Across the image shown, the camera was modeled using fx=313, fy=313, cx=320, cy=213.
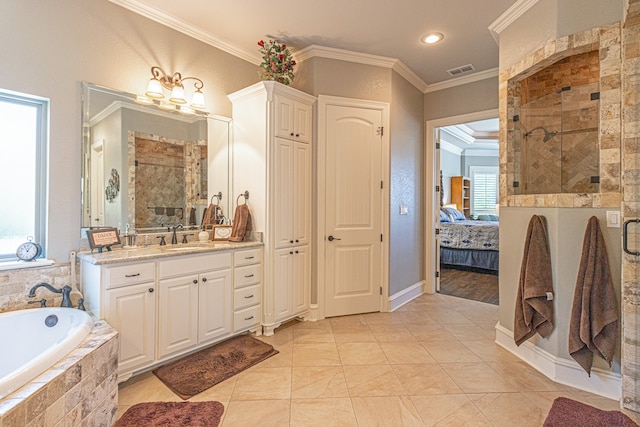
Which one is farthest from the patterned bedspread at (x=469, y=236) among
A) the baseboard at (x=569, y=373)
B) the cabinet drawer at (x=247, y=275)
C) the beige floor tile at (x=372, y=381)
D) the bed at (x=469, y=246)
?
the cabinet drawer at (x=247, y=275)

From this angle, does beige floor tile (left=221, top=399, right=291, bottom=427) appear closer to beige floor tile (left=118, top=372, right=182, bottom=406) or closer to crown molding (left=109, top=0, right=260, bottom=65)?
beige floor tile (left=118, top=372, right=182, bottom=406)

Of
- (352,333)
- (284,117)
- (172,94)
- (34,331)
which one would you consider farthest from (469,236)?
(34,331)

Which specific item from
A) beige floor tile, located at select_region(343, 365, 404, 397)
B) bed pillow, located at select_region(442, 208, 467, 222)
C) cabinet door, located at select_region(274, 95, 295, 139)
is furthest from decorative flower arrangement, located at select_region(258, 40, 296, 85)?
bed pillow, located at select_region(442, 208, 467, 222)

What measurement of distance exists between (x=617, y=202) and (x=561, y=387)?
1270 millimetres

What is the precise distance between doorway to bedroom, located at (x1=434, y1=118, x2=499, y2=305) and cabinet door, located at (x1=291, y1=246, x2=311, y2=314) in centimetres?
213

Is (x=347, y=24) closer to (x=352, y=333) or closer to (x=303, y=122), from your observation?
(x=303, y=122)

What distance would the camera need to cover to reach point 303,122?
3.24m

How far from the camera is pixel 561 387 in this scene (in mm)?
2109

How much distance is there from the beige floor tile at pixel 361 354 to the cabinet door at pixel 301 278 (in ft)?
2.10

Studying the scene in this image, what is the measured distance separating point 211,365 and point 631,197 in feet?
9.82

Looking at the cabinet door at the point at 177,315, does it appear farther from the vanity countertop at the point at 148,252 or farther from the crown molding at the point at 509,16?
the crown molding at the point at 509,16

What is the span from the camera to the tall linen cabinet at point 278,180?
296cm

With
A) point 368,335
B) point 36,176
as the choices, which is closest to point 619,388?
point 368,335

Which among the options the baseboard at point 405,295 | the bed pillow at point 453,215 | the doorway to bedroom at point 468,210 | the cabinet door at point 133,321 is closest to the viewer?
the cabinet door at point 133,321
